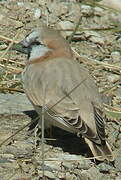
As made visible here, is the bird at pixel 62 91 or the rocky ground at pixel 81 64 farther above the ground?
the bird at pixel 62 91

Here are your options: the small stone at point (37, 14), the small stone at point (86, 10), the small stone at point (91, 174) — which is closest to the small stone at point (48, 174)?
the small stone at point (91, 174)

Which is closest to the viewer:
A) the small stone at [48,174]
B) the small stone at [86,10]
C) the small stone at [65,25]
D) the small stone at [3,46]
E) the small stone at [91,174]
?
the small stone at [48,174]

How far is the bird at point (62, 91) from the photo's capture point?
5613 millimetres

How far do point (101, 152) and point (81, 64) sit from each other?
92.6 inches

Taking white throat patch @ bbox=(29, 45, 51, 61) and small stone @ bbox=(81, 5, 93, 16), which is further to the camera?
small stone @ bbox=(81, 5, 93, 16)

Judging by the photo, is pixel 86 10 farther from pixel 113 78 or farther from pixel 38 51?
pixel 38 51

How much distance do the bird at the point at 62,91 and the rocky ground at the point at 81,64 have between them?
214 millimetres

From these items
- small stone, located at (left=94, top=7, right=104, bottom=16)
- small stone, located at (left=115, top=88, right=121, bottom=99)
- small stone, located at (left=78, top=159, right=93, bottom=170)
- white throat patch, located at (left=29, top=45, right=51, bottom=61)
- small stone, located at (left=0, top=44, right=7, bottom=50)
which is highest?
white throat patch, located at (left=29, top=45, right=51, bottom=61)

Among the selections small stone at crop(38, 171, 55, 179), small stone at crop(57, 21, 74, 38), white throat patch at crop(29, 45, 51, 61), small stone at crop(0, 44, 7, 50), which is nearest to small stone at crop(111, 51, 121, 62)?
small stone at crop(57, 21, 74, 38)

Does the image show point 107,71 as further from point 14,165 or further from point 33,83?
point 14,165

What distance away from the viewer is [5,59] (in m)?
7.52

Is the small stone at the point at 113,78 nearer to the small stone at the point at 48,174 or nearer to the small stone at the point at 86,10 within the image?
the small stone at the point at 86,10

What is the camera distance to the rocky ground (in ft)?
18.5

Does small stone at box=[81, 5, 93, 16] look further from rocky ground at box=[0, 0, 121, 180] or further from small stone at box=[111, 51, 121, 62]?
small stone at box=[111, 51, 121, 62]
